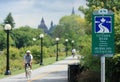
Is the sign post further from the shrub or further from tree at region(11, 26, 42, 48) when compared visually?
tree at region(11, 26, 42, 48)

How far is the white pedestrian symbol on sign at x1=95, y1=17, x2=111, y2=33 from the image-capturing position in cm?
1310

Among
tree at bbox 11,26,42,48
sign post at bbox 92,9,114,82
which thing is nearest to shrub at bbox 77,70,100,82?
sign post at bbox 92,9,114,82

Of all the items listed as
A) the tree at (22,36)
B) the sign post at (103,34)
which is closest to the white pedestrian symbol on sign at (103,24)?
the sign post at (103,34)

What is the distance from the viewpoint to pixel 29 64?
2992 cm

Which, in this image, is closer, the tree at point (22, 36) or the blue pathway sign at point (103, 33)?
the blue pathway sign at point (103, 33)

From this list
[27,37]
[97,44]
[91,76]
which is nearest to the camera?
[97,44]

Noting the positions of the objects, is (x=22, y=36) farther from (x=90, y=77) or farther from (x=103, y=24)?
(x=103, y=24)

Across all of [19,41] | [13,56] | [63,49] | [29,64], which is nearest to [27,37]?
[19,41]

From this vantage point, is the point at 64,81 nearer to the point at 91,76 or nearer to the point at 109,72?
the point at 91,76

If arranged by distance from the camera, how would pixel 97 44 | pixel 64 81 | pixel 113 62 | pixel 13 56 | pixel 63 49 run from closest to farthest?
pixel 97 44 < pixel 113 62 < pixel 64 81 < pixel 13 56 < pixel 63 49

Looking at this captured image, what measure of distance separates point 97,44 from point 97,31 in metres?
0.36

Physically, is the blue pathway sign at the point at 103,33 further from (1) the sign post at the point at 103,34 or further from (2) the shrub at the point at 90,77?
(2) the shrub at the point at 90,77

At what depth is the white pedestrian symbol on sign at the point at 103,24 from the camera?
13102 mm

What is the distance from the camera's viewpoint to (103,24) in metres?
13.1
